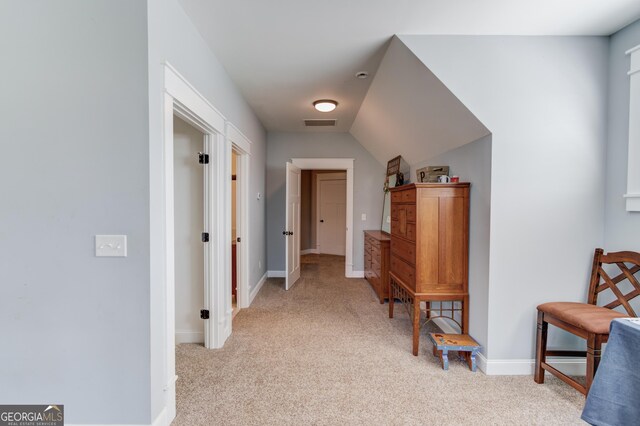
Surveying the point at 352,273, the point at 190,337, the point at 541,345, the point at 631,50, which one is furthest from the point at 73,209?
the point at 352,273

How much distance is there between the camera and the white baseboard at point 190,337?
2.68m

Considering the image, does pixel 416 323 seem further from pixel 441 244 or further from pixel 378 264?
pixel 378 264

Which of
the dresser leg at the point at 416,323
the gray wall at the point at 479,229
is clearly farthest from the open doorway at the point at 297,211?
the gray wall at the point at 479,229

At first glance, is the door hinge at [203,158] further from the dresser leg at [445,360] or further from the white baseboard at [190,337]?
the dresser leg at [445,360]

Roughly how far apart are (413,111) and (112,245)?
2.81 metres

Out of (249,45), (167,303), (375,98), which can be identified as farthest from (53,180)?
(375,98)

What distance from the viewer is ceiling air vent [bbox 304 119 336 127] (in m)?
4.43

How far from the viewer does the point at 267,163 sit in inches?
201

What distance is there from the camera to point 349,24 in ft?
6.72

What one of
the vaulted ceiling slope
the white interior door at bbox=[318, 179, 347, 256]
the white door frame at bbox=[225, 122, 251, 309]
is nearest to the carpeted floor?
the white door frame at bbox=[225, 122, 251, 309]

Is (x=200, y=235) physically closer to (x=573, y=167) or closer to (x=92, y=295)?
(x=92, y=295)

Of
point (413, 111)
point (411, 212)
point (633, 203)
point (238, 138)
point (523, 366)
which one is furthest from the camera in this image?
point (238, 138)

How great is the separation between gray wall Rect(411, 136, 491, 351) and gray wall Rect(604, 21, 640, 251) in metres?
0.90

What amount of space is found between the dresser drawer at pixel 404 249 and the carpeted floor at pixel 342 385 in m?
0.83
